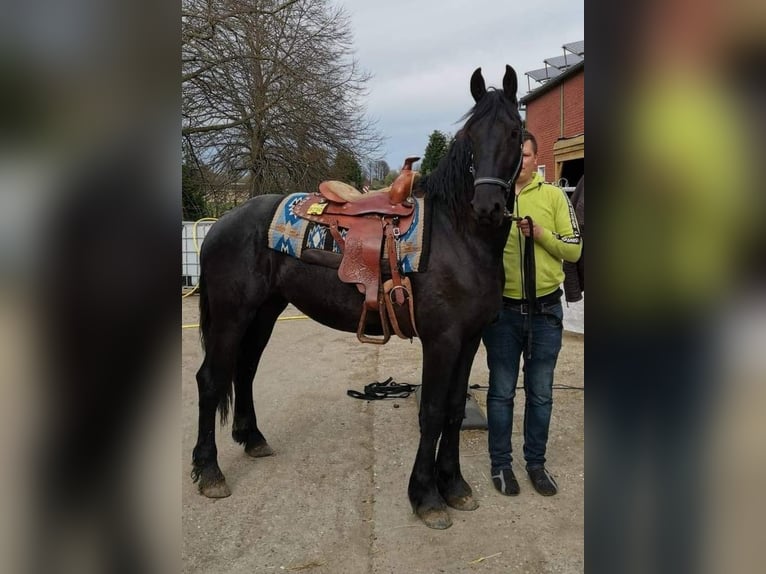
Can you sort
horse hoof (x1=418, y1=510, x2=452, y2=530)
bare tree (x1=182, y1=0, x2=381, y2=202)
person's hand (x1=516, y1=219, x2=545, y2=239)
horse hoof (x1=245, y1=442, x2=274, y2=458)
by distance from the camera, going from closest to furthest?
1. horse hoof (x1=418, y1=510, x2=452, y2=530)
2. person's hand (x1=516, y1=219, x2=545, y2=239)
3. horse hoof (x1=245, y1=442, x2=274, y2=458)
4. bare tree (x1=182, y1=0, x2=381, y2=202)

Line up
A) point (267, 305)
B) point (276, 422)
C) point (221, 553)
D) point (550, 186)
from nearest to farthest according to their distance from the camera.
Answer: point (221, 553), point (550, 186), point (267, 305), point (276, 422)

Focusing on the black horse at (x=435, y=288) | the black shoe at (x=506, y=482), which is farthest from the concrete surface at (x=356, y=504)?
the black horse at (x=435, y=288)

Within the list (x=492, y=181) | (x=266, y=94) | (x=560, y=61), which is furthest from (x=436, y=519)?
(x=560, y=61)

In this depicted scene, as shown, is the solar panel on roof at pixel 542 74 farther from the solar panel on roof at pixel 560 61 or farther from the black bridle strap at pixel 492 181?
the black bridle strap at pixel 492 181

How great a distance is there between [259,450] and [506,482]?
5.09 ft

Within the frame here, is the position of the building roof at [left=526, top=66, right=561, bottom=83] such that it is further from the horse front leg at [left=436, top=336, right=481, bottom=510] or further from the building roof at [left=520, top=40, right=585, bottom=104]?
the horse front leg at [left=436, top=336, right=481, bottom=510]

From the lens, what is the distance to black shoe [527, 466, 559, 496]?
2.83 m

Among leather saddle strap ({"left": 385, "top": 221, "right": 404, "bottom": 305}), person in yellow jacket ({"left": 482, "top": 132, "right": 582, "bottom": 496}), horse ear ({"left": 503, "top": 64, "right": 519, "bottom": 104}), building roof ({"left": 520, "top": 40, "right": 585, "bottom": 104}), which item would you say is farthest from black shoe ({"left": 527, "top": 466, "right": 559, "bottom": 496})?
building roof ({"left": 520, "top": 40, "right": 585, "bottom": 104})

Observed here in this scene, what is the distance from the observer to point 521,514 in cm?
265

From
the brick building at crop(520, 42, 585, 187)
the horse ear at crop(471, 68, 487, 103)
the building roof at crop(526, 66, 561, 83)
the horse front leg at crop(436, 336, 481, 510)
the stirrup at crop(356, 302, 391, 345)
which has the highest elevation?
the building roof at crop(526, 66, 561, 83)

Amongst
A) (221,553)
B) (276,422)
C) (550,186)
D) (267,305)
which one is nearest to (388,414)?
(276,422)
